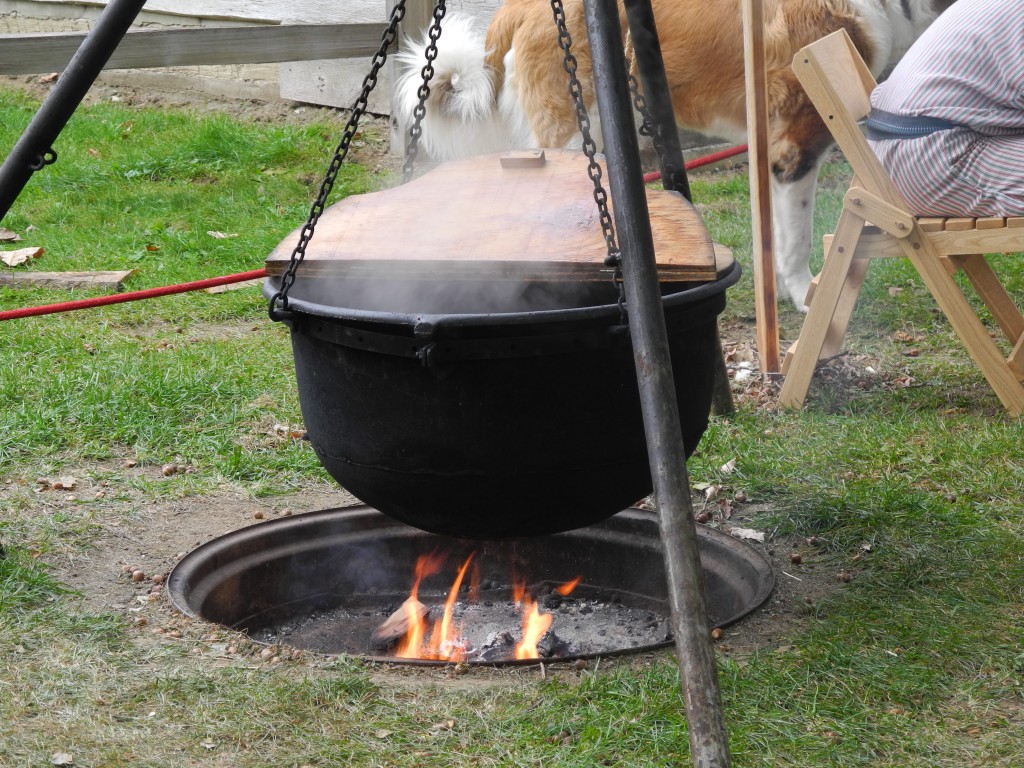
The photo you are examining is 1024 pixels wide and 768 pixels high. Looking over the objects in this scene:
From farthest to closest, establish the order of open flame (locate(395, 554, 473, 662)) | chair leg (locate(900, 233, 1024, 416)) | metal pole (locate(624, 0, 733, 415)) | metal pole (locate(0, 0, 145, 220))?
chair leg (locate(900, 233, 1024, 416)), metal pole (locate(624, 0, 733, 415)), open flame (locate(395, 554, 473, 662)), metal pole (locate(0, 0, 145, 220))

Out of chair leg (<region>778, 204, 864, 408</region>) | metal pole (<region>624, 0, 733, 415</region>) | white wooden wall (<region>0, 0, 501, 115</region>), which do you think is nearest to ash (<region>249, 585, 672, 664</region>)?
metal pole (<region>624, 0, 733, 415</region>)

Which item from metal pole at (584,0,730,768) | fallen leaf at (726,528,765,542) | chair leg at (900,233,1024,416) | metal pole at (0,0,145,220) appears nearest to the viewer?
metal pole at (584,0,730,768)

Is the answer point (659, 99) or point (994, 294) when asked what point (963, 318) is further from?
point (659, 99)

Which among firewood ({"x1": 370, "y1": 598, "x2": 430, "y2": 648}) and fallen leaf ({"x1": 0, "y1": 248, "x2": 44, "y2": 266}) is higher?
fallen leaf ({"x1": 0, "y1": 248, "x2": 44, "y2": 266})

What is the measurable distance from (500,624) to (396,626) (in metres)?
0.32

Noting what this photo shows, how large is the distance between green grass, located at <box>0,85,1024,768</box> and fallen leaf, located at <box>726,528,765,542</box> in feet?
0.30

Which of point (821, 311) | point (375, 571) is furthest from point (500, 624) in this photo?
point (821, 311)

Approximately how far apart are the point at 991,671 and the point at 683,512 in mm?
1018

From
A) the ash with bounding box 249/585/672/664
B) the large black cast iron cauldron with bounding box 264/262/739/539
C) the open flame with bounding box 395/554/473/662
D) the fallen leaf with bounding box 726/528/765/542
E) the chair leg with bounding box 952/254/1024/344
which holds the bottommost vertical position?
the ash with bounding box 249/585/672/664

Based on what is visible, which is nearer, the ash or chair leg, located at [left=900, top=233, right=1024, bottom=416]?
the ash

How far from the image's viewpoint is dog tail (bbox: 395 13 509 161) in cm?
609

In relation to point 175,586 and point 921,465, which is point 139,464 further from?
point 921,465

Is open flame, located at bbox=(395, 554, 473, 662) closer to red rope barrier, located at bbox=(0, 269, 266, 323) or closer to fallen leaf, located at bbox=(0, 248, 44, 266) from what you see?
red rope barrier, located at bbox=(0, 269, 266, 323)

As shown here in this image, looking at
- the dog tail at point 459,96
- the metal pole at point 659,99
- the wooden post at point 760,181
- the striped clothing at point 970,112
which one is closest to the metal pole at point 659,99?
the metal pole at point 659,99
